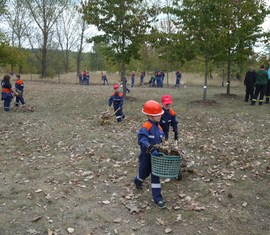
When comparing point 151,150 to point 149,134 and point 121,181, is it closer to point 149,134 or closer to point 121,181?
point 149,134

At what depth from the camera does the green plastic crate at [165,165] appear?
5.31m

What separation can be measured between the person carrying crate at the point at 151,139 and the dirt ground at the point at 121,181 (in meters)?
0.34

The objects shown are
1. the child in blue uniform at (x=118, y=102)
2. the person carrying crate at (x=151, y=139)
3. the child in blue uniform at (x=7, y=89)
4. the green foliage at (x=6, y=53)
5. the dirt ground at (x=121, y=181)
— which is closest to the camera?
the dirt ground at (x=121, y=181)

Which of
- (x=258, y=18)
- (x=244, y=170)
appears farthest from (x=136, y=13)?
(x=244, y=170)

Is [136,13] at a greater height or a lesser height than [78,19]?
lesser

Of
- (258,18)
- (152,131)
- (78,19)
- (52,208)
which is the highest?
(78,19)

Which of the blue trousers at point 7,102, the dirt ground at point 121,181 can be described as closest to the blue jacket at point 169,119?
the dirt ground at point 121,181

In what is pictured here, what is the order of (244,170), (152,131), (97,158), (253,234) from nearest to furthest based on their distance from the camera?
(253,234)
(152,131)
(244,170)
(97,158)

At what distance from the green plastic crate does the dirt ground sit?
28.5 inches

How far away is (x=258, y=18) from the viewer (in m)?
17.5

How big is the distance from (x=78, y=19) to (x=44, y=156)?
44.8 m

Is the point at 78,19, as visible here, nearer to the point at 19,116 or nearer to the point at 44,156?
the point at 19,116

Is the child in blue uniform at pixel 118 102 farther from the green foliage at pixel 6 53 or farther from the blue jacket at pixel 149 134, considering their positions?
the green foliage at pixel 6 53

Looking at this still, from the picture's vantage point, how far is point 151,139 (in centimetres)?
574
